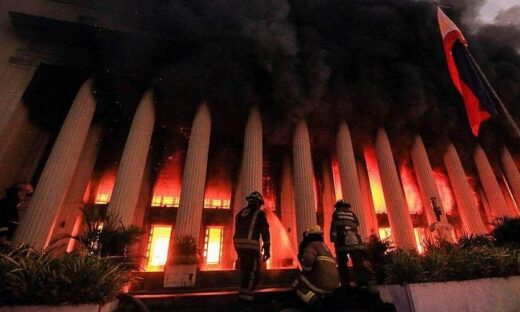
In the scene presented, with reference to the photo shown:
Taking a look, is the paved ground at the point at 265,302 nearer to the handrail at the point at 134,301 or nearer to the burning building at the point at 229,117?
the handrail at the point at 134,301

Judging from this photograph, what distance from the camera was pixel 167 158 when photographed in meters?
16.5

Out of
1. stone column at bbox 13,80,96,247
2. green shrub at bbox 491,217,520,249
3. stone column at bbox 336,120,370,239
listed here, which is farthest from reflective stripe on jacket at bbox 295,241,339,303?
stone column at bbox 13,80,96,247

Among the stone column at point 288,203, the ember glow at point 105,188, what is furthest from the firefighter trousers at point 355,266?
the ember glow at point 105,188

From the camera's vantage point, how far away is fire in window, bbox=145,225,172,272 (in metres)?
13.3

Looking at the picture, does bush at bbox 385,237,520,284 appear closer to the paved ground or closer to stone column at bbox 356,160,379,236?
the paved ground

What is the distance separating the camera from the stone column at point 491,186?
49.9 ft

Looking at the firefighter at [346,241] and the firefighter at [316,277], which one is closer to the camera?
the firefighter at [316,277]

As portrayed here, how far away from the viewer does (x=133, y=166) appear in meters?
11.2

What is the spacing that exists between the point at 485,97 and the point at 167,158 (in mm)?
15638

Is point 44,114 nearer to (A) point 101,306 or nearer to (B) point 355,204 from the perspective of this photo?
(A) point 101,306

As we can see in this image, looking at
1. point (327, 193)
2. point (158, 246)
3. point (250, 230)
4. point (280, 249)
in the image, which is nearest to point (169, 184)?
point (158, 246)

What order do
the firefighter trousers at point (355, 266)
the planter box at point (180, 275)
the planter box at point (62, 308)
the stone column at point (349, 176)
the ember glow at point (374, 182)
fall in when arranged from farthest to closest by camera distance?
1. the ember glow at point (374, 182)
2. the stone column at point (349, 176)
3. the planter box at point (180, 275)
4. the firefighter trousers at point (355, 266)
5. the planter box at point (62, 308)

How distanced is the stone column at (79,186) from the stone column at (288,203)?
35.5 feet

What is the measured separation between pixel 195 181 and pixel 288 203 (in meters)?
6.83
